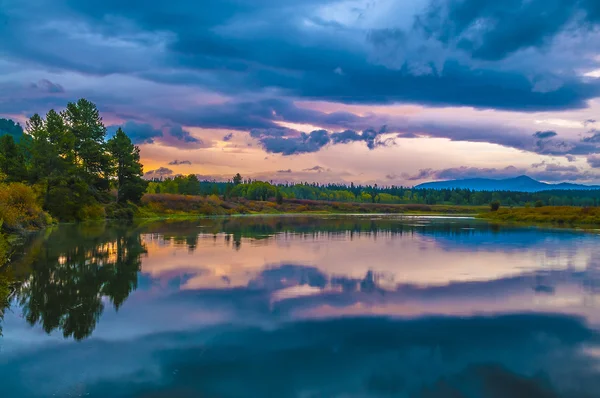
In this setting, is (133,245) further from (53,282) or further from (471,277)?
(471,277)

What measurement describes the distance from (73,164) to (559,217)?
71.5 m

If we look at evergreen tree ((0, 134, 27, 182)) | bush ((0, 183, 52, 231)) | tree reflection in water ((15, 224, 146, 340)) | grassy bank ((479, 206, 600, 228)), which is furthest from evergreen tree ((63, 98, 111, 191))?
grassy bank ((479, 206, 600, 228))

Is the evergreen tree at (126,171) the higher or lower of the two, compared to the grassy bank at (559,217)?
higher

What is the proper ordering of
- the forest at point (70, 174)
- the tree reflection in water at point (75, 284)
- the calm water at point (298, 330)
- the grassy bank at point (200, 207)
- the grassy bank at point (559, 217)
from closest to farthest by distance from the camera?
the calm water at point (298, 330) < the tree reflection in water at point (75, 284) < the forest at point (70, 174) < the grassy bank at point (559, 217) < the grassy bank at point (200, 207)

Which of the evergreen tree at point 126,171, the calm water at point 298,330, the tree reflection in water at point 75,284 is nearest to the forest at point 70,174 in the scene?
the evergreen tree at point 126,171

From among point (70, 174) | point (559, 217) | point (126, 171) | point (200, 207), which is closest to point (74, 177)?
point (70, 174)

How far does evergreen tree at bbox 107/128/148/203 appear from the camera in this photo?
79.9 meters

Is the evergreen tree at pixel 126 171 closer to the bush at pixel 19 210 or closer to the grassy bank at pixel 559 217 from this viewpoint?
the bush at pixel 19 210

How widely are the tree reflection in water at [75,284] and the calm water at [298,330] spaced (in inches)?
3.3

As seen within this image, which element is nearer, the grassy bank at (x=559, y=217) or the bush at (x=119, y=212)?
the grassy bank at (x=559, y=217)

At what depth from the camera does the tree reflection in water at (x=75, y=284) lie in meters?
12.6

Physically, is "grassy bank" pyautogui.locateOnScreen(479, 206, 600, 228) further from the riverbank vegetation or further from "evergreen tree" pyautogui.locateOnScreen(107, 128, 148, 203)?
"evergreen tree" pyautogui.locateOnScreen(107, 128, 148, 203)

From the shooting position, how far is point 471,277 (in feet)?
65.3

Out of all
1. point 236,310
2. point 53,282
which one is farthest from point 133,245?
point 236,310
